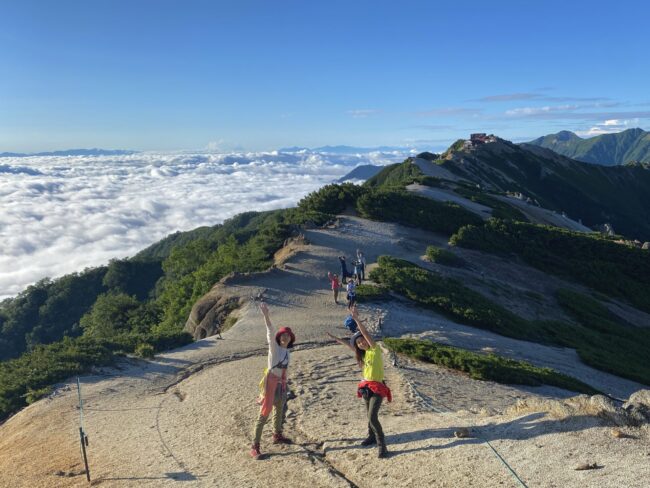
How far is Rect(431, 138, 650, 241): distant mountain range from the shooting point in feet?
316

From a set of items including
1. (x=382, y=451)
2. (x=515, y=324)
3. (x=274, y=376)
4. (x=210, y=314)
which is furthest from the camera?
(x=515, y=324)

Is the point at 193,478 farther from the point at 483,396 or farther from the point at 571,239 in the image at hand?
the point at 571,239

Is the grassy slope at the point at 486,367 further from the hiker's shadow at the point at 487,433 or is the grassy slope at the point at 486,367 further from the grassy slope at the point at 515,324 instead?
the grassy slope at the point at 515,324

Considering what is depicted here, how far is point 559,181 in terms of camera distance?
11138 centimetres

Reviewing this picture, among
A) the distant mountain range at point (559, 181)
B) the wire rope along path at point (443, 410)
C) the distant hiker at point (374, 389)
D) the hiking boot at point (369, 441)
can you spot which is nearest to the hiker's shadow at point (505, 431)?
the wire rope along path at point (443, 410)

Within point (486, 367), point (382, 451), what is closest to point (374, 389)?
point (382, 451)

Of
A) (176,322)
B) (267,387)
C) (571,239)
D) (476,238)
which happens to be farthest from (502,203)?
(267,387)

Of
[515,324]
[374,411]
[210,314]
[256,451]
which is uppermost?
[374,411]

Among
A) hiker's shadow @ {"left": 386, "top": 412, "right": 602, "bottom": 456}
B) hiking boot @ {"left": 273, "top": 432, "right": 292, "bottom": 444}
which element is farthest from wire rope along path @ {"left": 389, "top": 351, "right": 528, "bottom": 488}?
hiking boot @ {"left": 273, "top": 432, "right": 292, "bottom": 444}

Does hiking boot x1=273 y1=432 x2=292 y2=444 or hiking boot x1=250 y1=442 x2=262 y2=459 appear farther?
hiking boot x1=273 y1=432 x2=292 y2=444

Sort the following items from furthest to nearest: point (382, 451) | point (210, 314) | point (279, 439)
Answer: point (210, 314)
point (279, 439)
point (382, 451)

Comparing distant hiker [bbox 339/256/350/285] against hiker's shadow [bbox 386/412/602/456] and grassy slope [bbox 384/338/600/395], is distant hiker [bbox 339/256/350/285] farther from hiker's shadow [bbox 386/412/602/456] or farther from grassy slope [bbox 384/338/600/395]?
hiker's shadow [bbox 386/412/602/456]

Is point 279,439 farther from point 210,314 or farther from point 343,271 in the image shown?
point 343,271

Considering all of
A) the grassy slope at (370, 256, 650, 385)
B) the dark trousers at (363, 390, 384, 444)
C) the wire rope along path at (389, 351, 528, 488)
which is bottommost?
the grassy slope at (370, 256, 650, 385)
